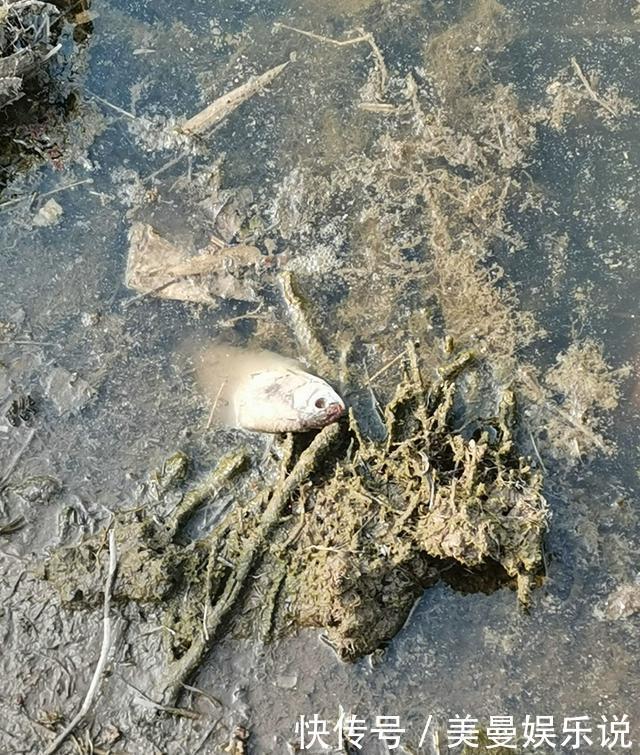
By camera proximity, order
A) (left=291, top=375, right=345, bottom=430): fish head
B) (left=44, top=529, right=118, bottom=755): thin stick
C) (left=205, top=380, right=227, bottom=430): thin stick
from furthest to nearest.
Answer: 1. (left=205, top=380, right=227, bottom=430): thin stick
2. (left=291, top=375, right=345, bottom=430): fish head
3. (left=44, top=529, right=118, bottom=755): thin stick

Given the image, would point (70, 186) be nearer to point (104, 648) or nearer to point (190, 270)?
point (190, 270)

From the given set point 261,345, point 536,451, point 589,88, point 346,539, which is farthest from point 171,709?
point 589,88

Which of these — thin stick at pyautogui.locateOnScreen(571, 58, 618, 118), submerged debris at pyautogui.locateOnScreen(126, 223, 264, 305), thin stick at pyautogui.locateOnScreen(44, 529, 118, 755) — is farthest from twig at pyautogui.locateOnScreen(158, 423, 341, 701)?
thin stick at pyautogui.locateOnScreen(571, 58, 618, 118)

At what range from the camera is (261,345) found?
13.2 ft

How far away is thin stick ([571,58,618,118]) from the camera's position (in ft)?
14.1

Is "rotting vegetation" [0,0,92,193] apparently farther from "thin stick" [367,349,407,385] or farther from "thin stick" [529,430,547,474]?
"thin stick" [529,430,547,474]

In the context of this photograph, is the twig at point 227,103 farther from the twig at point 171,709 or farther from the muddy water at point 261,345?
the twig at point 171,709

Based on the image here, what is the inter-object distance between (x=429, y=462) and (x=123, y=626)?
1.42 metres

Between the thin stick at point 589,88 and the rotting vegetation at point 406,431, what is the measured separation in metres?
0.03

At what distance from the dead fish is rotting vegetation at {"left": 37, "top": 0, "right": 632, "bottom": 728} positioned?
100mm

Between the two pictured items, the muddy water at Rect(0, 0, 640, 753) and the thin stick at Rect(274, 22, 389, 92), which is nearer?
the muddy water at Rect(0, 0, 640, 753)

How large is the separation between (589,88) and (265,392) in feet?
7.25

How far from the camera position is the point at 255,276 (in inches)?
163

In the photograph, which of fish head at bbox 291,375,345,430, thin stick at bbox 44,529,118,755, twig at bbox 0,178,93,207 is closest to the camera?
thin stick at bbox 44,529,118,755
